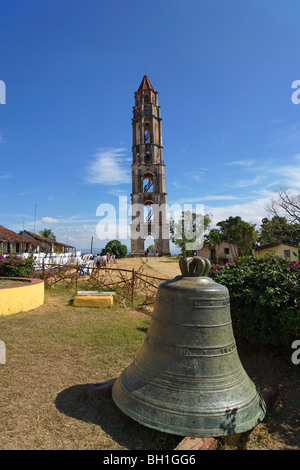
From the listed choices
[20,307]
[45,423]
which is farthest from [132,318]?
[45,423]

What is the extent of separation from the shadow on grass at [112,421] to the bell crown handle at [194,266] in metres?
1.50

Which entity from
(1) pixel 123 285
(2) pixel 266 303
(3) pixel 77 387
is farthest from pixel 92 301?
(2) pixel 266 303

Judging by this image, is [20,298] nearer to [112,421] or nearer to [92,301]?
[92,301]

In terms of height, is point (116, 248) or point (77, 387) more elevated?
point (116, 248)

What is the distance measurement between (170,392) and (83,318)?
4904 mm

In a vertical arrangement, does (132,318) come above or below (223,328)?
below

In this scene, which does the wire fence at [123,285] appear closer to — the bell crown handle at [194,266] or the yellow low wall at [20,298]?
the yellow low wall at [20,298]

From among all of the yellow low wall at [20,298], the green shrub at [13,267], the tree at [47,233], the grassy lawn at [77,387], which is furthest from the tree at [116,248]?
the grassy lawn at [77,387]

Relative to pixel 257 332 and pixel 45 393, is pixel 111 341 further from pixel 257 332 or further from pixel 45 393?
pixel 257 332

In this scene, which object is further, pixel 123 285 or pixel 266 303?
pixel 123 285

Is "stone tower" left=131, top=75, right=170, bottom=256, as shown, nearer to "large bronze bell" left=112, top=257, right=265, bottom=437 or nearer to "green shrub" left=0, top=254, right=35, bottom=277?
"green shrub" left=0, top=254, right=35, bottom=277

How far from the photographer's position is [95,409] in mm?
3008

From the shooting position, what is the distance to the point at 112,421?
2.80 metres

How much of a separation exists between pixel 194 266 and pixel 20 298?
19.9ft
